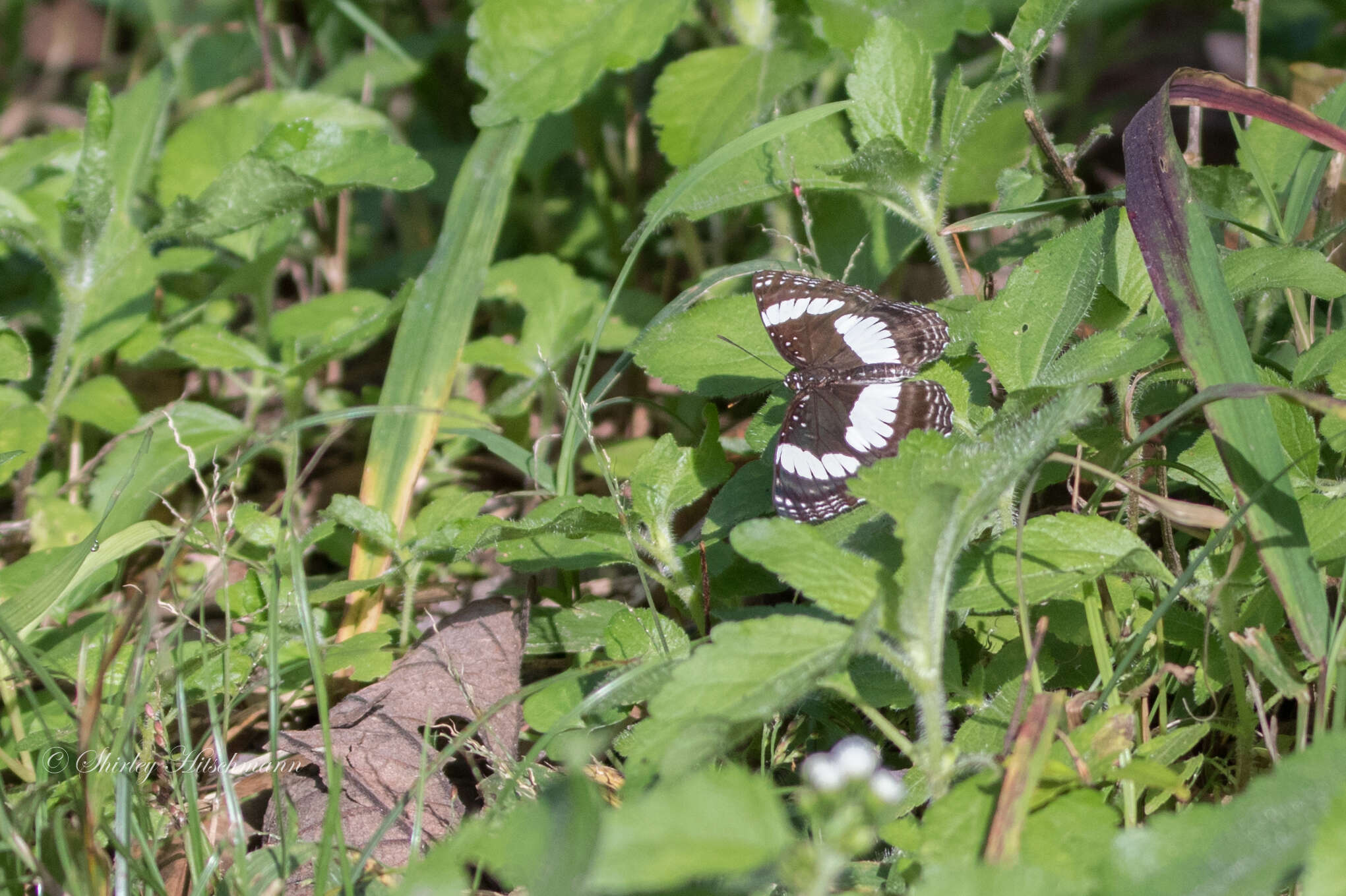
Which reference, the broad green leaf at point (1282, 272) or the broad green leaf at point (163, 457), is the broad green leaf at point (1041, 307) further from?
the broad green leaf at point (163, 457)

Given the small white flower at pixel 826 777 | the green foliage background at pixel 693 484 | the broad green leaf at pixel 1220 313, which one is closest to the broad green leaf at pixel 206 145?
the green foliage background at pixel 693 484

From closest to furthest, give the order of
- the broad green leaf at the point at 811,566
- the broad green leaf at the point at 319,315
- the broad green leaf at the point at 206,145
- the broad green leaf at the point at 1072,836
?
1. the broad green leaf at the point at 1072,836
2. the broad green leaf at the point at 811,566
3. the broad green leaf at the point at 319,315
4. the broad green leaf at the point at 206,145

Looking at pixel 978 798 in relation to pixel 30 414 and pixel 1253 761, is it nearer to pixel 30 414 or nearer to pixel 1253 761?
pixel 1253 761

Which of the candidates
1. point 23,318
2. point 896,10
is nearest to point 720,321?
point 896,10

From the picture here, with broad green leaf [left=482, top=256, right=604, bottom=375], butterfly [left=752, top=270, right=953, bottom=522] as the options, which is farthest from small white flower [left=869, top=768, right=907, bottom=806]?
broad green leaf [left=482, top=256, right=604, bottom=375]

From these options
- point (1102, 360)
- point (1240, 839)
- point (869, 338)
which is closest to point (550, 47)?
point (869, 338)

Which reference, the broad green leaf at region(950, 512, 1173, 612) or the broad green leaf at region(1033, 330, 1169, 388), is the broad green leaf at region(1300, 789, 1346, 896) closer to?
the broad green leaf at region(950, 512, 1173, 612)
